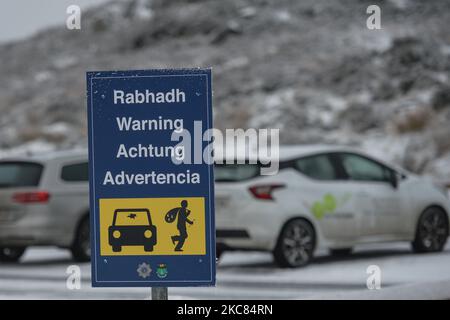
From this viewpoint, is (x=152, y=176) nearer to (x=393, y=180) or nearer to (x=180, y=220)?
(x=180, y=220)

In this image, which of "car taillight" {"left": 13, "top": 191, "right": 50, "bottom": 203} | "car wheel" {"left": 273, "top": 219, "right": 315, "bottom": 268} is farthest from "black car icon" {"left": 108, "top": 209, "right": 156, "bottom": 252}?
→ "car taillight" {"left": 13, "top": 191, "right": 50, "bottom": 203}

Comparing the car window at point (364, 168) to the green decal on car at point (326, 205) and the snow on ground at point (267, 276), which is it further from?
the snow on ground at point (267, 276)

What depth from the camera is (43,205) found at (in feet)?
49.1

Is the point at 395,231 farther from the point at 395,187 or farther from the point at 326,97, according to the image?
the point at 326,97

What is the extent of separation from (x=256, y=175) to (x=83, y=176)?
336cm

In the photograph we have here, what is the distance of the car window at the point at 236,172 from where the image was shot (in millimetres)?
13305

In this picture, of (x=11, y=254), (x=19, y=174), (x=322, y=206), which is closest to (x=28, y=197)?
(x=19, y=174)

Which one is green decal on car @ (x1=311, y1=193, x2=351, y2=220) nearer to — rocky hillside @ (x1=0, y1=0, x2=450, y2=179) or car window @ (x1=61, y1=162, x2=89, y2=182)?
car window @ (x1=61, y1=162, x2=89, y2=182)

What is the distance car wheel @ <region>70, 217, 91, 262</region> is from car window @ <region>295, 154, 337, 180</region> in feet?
10.3

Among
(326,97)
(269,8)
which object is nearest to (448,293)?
(326,97)

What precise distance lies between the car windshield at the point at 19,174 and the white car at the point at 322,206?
3031mm

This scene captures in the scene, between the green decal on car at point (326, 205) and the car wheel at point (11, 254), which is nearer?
the green decal on car at point (326, 205)

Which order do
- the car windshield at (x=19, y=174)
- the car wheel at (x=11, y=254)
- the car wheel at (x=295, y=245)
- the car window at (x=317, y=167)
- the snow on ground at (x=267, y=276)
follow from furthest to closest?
the car wheel at (x=11, y=254)
the car windshield at (x=19, y=174)
the car window at (x=317, y=167)
the car wheel at (x=295, y=245)
the snow on ground at (x=267, y=276)

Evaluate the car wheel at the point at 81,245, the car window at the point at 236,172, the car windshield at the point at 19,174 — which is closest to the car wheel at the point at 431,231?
the car window at the point at 236,172
